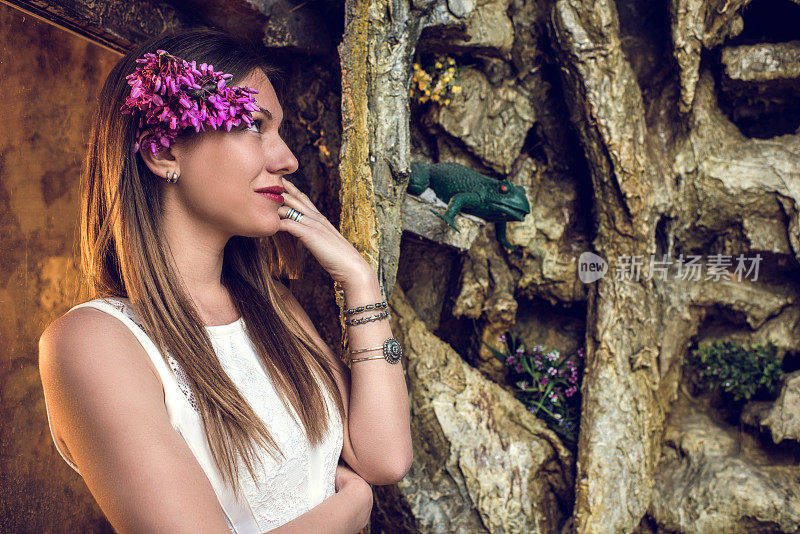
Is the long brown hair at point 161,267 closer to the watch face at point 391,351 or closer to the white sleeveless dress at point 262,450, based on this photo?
the white sleeveless dress at point 262,450

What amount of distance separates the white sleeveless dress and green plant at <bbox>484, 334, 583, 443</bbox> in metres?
1.97

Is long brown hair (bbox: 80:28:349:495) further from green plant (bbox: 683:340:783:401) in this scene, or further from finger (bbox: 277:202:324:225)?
green plant (bbox: 683:340:783:401)

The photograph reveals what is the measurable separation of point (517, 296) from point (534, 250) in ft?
1.02

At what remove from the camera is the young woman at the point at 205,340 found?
119 centimetres

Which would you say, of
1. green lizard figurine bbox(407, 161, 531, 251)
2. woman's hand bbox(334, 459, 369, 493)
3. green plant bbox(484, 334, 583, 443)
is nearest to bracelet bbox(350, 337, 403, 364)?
woman's hand bbox(334, 459, 369, 493)

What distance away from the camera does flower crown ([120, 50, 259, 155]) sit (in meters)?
1.42

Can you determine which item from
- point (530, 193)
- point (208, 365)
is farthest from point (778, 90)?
point (208, 365)

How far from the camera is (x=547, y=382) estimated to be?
3512 mm

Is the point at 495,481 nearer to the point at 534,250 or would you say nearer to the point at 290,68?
the point at 534,250

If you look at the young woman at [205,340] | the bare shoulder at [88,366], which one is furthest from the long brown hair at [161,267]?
the bare shoulder at [88,366]

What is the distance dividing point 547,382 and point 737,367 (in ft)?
3.61

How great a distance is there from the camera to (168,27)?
7.97 ft

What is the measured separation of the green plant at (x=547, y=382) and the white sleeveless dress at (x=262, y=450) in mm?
1969

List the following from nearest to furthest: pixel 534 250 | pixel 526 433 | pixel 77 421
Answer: pixel 77 421
pixel 526 433
pixel 534 250
